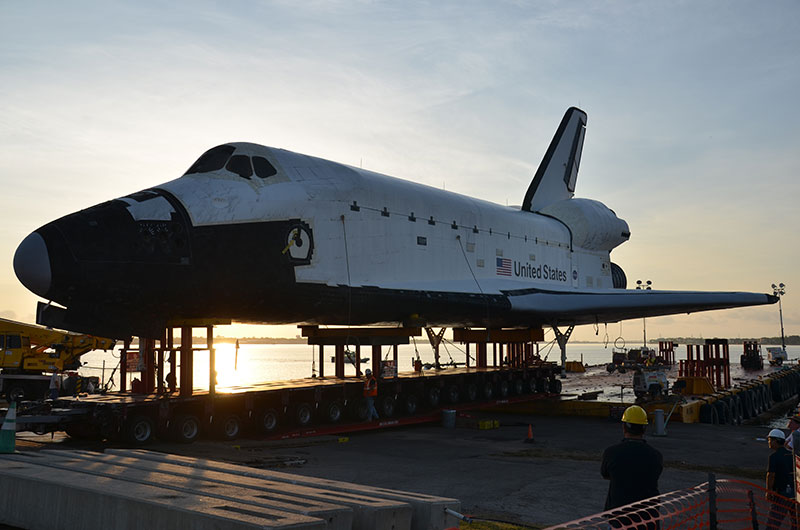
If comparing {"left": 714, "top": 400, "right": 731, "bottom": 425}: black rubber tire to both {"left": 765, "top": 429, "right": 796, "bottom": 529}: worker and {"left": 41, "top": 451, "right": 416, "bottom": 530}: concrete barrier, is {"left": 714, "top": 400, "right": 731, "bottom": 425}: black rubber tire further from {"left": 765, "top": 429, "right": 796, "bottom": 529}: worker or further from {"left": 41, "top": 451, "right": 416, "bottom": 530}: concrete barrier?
{"left": 41, "top": 451, "right": 416, "bottom": 530}: concrete barrier

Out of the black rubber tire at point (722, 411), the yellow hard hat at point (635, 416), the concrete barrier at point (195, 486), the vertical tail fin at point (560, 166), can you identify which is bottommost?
the black rubber tire at point (722, 411)

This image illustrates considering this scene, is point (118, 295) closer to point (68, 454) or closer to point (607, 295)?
point (68, 454)

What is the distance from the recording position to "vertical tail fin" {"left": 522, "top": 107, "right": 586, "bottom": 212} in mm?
20156

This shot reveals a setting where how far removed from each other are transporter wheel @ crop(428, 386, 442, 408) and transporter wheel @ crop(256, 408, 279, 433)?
4.49 meters

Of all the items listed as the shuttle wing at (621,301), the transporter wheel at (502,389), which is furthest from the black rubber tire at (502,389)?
the shuttle wing at (621,301)

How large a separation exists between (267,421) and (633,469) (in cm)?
829

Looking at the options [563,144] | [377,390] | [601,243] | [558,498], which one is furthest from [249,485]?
[563,144]

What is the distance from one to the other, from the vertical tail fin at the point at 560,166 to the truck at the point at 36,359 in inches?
517

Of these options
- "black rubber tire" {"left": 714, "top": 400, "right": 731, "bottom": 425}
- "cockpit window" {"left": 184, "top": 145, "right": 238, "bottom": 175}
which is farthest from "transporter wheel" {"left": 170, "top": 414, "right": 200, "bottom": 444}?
"black rubber tire" {"left": 714, "top": 400, "right": 731, "bottom": 425}

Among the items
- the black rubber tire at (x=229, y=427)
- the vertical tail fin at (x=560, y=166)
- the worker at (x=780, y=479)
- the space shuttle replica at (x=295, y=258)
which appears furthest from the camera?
the vertical tail fin at (x=560, y=166)

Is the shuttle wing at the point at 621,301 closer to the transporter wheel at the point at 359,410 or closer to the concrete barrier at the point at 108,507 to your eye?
the transporter wheel at the point at 359,410

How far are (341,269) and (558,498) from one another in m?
5.46

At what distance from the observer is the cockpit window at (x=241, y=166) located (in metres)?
10.8

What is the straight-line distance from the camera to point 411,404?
15.0 m
